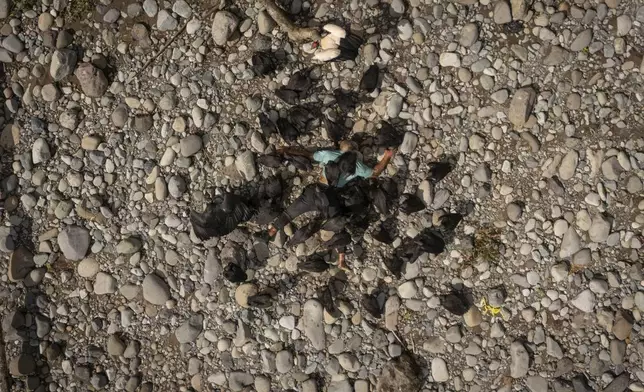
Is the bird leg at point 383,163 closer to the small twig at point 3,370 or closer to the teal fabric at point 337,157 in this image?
the teal fabric at point 337,157

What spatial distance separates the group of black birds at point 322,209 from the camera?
158 inches

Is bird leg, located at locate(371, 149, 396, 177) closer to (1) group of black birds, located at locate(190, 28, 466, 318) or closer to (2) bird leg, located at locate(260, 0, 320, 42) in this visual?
(1) group of black birds, located at locate(190, 28, 466, 318)

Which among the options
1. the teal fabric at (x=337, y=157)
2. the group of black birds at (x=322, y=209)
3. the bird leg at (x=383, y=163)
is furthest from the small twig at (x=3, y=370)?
the bird leg at (x=383, y=163)

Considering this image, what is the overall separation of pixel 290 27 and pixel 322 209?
1.32 meters

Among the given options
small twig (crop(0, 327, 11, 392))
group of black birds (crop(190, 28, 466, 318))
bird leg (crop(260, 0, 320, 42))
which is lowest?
small twig (crop(0, 327, 11, 392))

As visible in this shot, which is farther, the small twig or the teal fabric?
the small twig

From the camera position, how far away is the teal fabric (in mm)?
4023

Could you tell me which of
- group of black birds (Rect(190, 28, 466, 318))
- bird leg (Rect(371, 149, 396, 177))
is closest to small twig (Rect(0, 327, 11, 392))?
group of black birds (Rect(190, 28, 466, 318))

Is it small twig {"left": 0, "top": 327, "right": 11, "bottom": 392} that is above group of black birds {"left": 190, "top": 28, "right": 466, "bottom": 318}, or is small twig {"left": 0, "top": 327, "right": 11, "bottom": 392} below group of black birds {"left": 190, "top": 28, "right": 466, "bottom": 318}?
below

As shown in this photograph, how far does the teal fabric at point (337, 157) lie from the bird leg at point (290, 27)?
32.4 inches

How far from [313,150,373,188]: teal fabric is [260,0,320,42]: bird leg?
82 centimetres

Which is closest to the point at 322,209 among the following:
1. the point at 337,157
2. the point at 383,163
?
the point at 337,157

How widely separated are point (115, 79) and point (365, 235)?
7.16 ft

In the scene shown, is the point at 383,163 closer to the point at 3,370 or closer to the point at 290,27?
the point at 290,27
